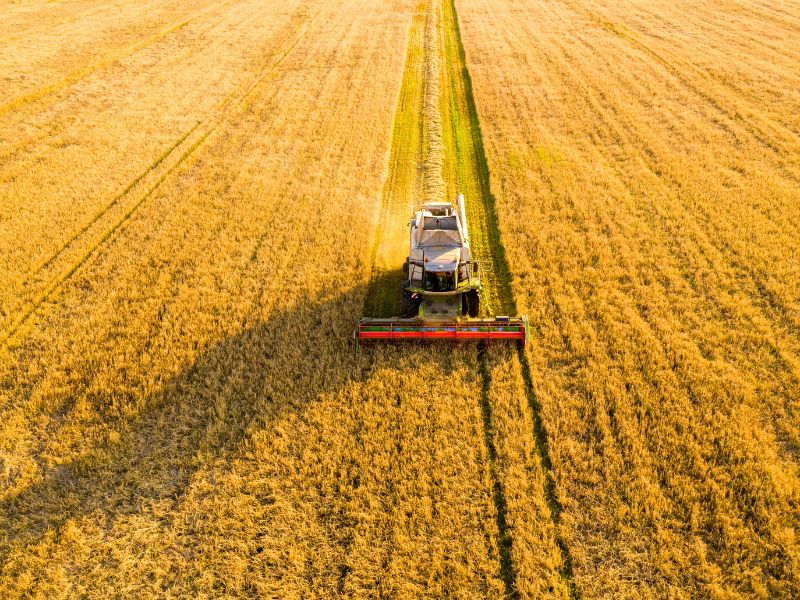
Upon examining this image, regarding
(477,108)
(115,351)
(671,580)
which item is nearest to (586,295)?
(671,580)

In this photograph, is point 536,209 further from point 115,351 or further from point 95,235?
point 95,235

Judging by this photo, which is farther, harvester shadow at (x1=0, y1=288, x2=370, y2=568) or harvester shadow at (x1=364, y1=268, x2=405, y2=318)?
harvester shadow at (x1=364, y1=268, x2=405, y2=318)

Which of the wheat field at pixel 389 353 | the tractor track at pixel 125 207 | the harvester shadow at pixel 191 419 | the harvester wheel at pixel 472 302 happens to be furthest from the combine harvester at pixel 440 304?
the tractor track at pixel 125 207

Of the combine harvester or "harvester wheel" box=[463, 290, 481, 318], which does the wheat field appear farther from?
"harvester wheel" box=[463, 290, 481, 318]

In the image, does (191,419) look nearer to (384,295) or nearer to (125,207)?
(384,295)

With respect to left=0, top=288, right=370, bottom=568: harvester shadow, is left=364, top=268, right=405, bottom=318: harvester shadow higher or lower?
higher

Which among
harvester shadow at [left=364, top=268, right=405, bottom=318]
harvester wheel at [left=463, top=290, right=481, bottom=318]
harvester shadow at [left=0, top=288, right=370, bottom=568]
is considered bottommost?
harvester shadow at [left=0, top=288, right=370, bottom=568]

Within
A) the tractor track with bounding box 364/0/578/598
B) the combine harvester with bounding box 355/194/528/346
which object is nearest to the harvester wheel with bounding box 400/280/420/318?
the combine harvester with bounding box 355/194/528/346

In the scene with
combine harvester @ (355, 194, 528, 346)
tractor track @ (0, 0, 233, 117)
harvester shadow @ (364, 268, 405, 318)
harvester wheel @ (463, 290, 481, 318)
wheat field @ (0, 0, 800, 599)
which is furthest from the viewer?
tractor track @ (0, 0, 233, 117)
